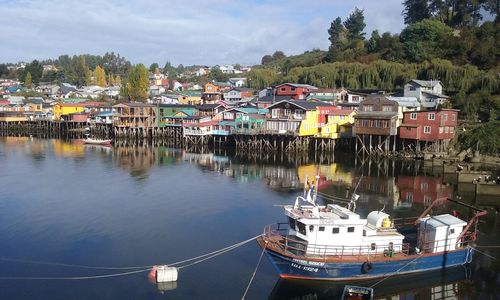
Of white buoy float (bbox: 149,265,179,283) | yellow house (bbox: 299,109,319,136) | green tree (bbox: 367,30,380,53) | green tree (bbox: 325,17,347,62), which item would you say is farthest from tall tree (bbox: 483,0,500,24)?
white buoy float (bbox: 149,265,179,283)

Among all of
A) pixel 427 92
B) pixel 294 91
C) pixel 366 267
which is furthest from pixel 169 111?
pixel 366 267

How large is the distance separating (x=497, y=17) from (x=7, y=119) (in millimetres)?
100785

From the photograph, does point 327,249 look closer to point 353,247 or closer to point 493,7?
point 353,247

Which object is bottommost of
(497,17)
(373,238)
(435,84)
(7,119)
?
(373,238)

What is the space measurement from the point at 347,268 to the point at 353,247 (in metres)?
0.95

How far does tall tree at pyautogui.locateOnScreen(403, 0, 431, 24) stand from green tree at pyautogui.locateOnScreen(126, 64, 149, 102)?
6459 centimetres

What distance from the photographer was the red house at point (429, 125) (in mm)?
52156

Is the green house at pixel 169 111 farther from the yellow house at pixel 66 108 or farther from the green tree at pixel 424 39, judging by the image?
the green tree at pixel 424 39

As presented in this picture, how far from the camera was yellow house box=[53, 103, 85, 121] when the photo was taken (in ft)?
306

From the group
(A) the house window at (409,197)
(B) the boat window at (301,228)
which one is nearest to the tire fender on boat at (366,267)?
(B) the boat window at (301,228)

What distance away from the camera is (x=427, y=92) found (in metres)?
68.9

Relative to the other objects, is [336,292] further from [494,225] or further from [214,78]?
[214,78]

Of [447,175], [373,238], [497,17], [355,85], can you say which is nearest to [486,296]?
[373,238]

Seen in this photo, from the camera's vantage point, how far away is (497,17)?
93.1m
